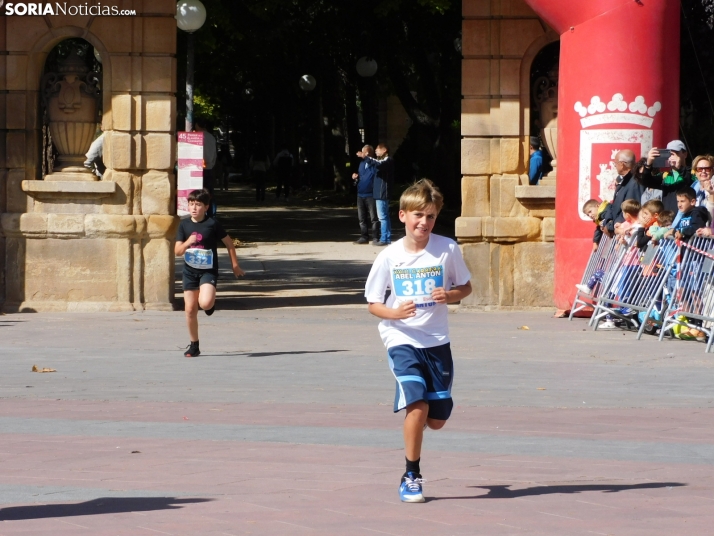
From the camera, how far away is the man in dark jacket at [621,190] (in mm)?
13266

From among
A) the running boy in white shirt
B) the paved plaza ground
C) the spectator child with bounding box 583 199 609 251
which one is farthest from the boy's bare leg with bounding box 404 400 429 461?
the spectator child with bounding box 583 199 609 251

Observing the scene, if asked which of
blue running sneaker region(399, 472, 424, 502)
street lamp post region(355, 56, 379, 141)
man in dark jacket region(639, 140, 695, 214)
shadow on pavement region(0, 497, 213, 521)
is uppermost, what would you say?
street lamp post region(355, 56, 379, 141)

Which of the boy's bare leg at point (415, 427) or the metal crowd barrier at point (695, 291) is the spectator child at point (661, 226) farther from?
the boy's bare leg at point (415, 427)

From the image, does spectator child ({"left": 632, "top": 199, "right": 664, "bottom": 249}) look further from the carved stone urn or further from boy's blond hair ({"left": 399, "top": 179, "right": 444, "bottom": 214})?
boy's blond hair ({"left": 399, "top": 179, "right": 444, "bottom": 214})

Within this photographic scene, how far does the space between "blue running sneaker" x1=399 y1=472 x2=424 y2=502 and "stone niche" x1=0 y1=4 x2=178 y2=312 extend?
9115 mm

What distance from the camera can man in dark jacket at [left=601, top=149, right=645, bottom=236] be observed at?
1327cm

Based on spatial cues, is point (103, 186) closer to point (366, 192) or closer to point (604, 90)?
point (604, 90)

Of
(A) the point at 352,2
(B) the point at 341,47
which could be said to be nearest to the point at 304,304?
(A) the point at 352,2

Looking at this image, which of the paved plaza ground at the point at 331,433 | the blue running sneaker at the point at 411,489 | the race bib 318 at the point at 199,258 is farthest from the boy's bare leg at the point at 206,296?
the blue running sneaker at the point at 411,489

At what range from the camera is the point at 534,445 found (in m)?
7.27

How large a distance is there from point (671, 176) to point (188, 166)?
272 inches

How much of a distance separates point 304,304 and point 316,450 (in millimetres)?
8728

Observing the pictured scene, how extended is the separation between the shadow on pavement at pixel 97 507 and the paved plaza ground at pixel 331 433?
0.04 ft

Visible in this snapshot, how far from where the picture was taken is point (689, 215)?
11.9 metres
